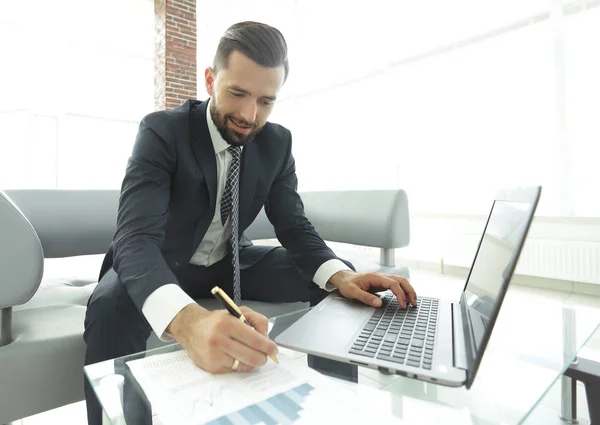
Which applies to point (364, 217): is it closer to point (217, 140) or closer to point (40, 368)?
point (217, 140)

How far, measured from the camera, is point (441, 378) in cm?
54

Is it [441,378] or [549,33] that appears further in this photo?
[549,33]

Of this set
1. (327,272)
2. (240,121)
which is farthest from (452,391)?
(240,121)

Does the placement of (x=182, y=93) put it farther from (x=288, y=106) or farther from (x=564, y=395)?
(x=564, y=395)

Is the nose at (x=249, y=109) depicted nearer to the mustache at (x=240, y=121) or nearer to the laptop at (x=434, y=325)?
the mustache at (x=240, y=121)

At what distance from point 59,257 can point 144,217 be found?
1005 mm

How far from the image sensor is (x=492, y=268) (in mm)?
761

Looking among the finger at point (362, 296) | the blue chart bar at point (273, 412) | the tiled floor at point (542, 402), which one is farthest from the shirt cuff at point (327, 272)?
the blue chart bar at point (273, 412)

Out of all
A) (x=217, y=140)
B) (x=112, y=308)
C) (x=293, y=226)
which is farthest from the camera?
(x=293, y=226)

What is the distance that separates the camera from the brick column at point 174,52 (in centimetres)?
482

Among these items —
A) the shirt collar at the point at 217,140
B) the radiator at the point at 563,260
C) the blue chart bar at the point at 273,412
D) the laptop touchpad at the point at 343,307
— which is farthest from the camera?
the radiator at the point at 563,260

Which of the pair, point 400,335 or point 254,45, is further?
point 254,45

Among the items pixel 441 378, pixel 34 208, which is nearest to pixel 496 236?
pixel 441 378

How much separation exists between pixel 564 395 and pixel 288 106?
6.20 meters
